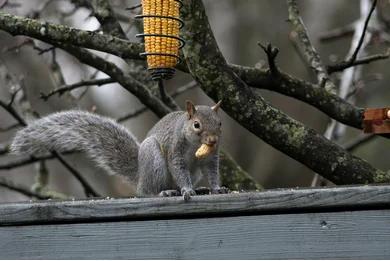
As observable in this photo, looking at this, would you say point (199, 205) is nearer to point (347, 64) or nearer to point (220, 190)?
point (220, 190)

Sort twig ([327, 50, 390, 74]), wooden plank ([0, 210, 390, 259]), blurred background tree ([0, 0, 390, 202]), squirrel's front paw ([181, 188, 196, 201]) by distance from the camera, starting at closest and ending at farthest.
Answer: wooden plank ([0, 210, 390, 259]) < squirrel's front paw ([181, 188, 196, 201]) < twig ([327, 50, 390, 74]) < blurred background tree ([0, 0, 390, 202])

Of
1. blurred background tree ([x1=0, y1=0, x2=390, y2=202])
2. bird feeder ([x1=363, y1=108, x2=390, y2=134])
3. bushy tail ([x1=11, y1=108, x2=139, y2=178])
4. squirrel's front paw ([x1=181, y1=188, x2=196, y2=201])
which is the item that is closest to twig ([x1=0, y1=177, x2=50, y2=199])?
bushy tail ([x1=11, y1=108, x2=139, y2=178])

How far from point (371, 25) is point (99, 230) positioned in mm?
3283

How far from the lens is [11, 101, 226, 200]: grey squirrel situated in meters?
3.42

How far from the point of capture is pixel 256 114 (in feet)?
11.2

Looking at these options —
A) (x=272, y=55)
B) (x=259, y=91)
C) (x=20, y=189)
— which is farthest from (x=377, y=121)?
(x=259, y=91)

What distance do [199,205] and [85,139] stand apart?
146 centimetres

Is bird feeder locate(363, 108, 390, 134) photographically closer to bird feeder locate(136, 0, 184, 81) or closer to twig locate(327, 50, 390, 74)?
bird feeder locate(136, 0, 184, 81)

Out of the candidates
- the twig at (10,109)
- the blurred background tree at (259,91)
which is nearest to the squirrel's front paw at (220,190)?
the twig at (10,109)

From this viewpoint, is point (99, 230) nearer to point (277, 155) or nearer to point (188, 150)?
point (188, 150)

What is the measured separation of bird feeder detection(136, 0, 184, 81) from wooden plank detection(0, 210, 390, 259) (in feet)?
2.70

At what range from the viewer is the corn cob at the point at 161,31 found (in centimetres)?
314

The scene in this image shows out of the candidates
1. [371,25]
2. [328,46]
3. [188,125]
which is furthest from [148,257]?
[328,46]

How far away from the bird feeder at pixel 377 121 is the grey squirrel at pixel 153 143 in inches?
27.2
